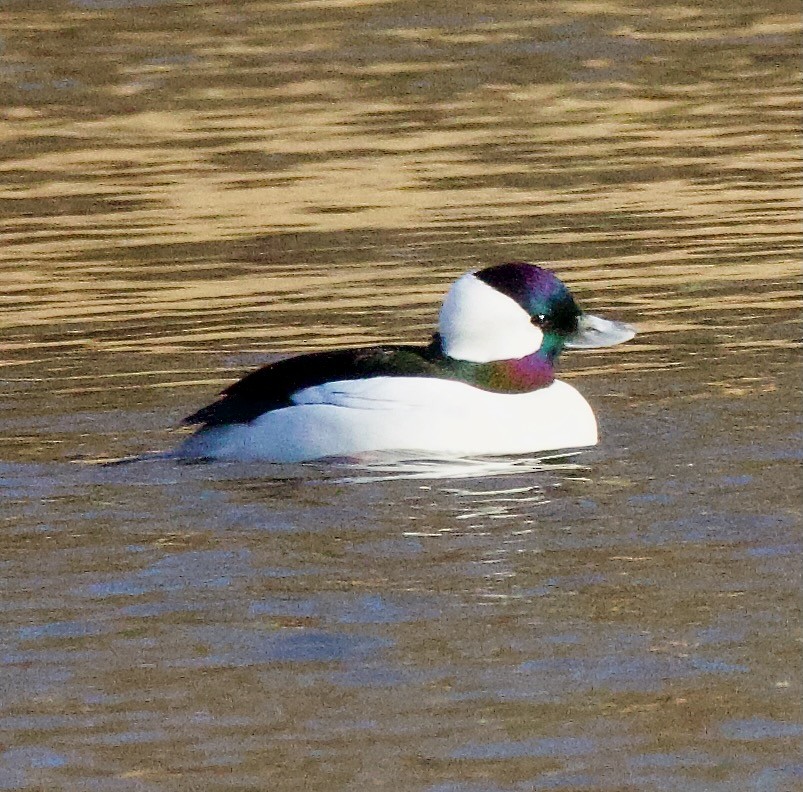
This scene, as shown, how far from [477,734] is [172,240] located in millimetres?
7584

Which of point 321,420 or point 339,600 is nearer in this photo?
point 339,600

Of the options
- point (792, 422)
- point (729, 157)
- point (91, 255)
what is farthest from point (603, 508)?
point (729, 157)

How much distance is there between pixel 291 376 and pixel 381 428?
1.34 feet

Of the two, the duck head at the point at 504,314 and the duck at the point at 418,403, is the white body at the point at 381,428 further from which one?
the duck head at the point at 504,314

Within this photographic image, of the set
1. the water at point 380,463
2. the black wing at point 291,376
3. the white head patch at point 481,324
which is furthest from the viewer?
the white head patch at point 481,324

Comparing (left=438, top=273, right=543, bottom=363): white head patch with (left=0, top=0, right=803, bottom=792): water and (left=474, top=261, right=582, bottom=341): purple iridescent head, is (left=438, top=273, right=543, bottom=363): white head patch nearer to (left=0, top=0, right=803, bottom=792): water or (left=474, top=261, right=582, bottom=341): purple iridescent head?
(left=474, top=261, right=582, bottom=341): purple iridescent head

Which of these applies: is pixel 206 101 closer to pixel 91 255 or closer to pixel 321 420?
pixel 91 255

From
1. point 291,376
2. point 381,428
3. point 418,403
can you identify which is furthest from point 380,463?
point 291,376

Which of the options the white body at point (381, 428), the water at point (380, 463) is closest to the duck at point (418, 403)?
the white body at point (381, 428)

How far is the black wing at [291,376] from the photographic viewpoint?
8.53 m

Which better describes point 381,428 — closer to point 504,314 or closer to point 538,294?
point 504,314

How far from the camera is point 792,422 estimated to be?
343 inches

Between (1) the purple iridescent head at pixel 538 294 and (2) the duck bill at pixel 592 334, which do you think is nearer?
(1) the purple iridescent head at pixel 538 294

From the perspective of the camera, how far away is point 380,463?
8484mm
